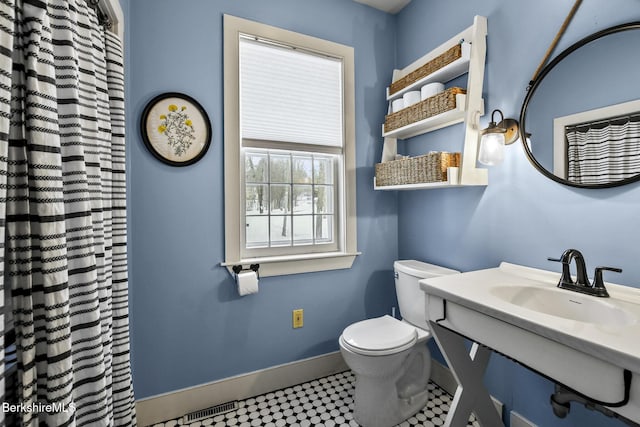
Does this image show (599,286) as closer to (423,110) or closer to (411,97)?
(423,110)

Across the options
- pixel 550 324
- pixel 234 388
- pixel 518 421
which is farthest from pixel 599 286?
pixel 234 388

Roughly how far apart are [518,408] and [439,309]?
2.70 ft

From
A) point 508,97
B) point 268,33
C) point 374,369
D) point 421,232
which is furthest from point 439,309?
point 268,33

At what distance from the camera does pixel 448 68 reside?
5.49 ft

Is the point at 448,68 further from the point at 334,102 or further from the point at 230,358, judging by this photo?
the point at 230,358

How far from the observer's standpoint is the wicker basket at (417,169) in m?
1.63

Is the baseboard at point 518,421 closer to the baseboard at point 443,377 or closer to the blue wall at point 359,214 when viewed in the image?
the blue wall at point 359,214

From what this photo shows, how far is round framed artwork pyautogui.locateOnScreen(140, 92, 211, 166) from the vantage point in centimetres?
164

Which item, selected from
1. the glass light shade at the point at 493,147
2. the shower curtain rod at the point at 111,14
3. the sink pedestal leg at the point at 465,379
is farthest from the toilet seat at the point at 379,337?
the shower curtain rod at the point at 111,14

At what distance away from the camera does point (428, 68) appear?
181 centimetres

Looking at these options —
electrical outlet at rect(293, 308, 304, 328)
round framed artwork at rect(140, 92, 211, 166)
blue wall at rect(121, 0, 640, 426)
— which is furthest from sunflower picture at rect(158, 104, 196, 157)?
electrical outlet at rect(293, 308, 304, 328)

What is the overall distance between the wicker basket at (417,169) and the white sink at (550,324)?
573mm

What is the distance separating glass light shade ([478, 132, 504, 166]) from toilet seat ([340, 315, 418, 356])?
1002 mm

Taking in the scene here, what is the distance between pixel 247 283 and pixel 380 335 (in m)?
0.80
